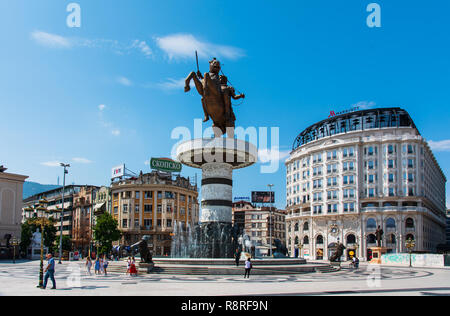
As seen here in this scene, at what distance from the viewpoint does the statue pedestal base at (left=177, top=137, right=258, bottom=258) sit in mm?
29578

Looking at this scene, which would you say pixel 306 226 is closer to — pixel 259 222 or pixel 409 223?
pixel 409 223

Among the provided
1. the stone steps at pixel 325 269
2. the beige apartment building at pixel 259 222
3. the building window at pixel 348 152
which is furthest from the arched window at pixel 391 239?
the stone steps at pixel 325 269

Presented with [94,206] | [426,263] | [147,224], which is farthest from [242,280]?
[94,206]

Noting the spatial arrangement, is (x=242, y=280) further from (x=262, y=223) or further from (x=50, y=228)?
(x=262, y=223)

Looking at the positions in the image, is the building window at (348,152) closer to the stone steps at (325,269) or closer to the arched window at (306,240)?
the arched window at (306,240)

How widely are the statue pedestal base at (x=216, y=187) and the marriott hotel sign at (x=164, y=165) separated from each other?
50343mm

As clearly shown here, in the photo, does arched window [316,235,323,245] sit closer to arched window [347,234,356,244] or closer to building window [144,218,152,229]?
arched window [347,234,356,244]

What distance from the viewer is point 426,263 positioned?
51.5m

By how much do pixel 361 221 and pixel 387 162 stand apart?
12.2 metres

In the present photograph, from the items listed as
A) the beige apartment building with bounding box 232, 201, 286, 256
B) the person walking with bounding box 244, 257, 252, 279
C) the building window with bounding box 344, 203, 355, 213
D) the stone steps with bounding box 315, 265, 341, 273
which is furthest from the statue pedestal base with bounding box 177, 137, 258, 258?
the beige apartment building with bounding box 232, 201, 286, 256

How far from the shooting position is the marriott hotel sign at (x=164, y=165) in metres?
81.3

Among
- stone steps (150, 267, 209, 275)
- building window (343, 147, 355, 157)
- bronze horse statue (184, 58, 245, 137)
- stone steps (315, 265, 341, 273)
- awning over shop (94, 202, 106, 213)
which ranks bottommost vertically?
stone steps (315, 265, 341, 273)

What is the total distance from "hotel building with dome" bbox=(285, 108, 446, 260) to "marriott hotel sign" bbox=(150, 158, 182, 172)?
27778 mm

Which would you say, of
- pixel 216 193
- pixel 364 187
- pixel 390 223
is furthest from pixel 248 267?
pixel 364 187
